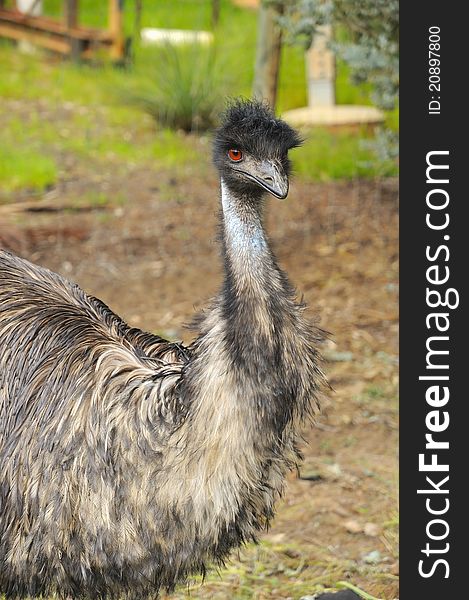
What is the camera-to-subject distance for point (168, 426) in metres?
2.98

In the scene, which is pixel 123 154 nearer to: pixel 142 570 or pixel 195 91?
pixel 195 91

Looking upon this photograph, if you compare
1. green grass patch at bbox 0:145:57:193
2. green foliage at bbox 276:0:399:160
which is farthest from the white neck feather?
green grass patch at bbox 0:145:57:193

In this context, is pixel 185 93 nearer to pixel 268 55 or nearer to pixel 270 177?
pixel 268 55

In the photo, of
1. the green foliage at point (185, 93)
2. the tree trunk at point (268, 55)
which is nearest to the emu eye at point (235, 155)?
the tree trunk at point (268, 55)

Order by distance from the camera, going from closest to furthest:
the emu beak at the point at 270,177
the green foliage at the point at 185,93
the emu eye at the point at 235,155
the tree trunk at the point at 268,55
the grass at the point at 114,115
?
the emu beak at the point at 270,177, the emu eye at the point at 235,155, the tree trunk at the point at 268,55, the grass at the point at 114,115, the green foliage at the point at 185,93

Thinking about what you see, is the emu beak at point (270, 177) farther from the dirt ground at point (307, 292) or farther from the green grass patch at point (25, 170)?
the green grass patch at point (25, 170)

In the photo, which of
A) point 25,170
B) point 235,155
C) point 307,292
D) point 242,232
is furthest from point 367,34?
point 242,232

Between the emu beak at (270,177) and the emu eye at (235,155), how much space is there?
0.05 metres

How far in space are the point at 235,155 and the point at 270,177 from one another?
0.46 ft

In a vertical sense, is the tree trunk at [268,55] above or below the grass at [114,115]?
below

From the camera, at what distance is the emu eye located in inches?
116

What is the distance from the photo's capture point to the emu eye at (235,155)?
9.66 feet

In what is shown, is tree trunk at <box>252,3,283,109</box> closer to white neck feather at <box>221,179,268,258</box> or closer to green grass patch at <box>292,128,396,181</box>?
green grass patch at <box>292,128,396,181</box>

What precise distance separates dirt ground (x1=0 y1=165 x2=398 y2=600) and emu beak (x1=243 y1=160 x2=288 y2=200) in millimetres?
1797
